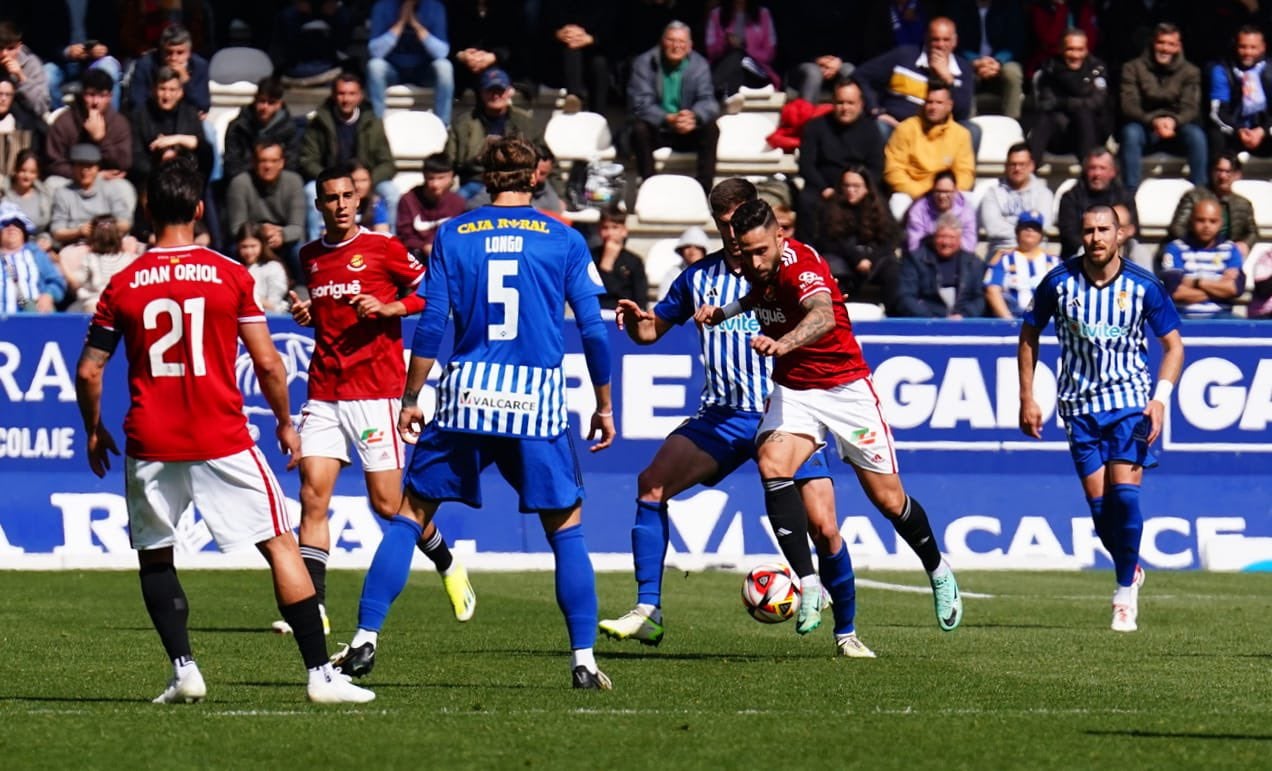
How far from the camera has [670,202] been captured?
70.2 feet

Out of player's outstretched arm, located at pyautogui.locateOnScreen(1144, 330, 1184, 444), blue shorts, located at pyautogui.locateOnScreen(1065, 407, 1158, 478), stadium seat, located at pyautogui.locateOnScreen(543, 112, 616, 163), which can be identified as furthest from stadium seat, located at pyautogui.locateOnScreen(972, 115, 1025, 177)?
player's outstretched arm, located at pyautogui.locateOnScreen(1144, 330, 1184, 444)

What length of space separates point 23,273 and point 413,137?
4598 mm

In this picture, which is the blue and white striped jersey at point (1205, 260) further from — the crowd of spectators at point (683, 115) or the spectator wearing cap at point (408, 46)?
the spectator wearing cap at point (408, 46)

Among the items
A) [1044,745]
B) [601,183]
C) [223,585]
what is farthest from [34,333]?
[1044,745]

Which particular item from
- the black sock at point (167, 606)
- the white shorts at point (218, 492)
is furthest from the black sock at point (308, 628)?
the black sock at point (167, 606)

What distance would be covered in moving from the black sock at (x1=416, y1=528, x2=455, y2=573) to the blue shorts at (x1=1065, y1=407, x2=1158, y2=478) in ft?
12.0

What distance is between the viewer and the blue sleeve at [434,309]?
9039mm

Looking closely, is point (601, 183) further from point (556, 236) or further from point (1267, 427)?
point (556, 236)

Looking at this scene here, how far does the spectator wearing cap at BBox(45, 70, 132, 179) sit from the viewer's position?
65.0ft

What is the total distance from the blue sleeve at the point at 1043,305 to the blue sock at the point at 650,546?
2777mm

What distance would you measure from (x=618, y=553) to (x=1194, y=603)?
14.7ft

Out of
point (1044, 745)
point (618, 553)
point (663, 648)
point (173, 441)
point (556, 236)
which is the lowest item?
point (618, 553)

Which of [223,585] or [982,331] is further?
[982,331]

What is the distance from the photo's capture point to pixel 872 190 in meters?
19.8
